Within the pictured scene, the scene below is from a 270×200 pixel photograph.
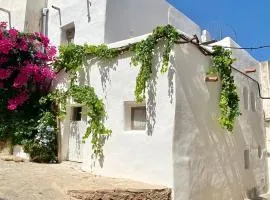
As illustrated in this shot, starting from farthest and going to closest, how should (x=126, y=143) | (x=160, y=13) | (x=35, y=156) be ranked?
(x=160, y=13) → (x=35, y=156) → (x=126, y=143)

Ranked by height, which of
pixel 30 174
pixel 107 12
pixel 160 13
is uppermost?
pixel 160 13

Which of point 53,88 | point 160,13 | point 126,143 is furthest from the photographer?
point 160,13

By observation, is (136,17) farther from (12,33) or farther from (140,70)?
(140,70)

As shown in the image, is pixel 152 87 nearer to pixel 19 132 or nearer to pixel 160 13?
pixel 19 132

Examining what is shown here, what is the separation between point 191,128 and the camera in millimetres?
8875

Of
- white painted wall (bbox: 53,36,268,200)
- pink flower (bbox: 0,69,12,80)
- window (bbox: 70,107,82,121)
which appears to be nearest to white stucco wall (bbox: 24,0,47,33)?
pink flower (bbox: 0,69,12,80)

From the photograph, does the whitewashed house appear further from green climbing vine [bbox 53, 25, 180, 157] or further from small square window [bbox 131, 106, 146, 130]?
green climbing vine [bbox 53, 25, 180, 157]

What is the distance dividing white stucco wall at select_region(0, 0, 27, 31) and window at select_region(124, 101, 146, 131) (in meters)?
6.96

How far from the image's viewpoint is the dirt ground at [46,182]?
741 centimetres

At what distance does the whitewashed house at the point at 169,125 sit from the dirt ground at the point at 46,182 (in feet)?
1.91

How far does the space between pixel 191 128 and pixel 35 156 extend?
17.1 ft

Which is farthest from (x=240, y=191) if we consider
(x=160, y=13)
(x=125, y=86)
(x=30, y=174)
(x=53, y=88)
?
(x=160, y=13)

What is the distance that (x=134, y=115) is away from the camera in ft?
31.0

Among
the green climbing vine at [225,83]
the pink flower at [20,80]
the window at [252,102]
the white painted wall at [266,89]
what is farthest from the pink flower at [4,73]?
the white painted wall at [266,89]
